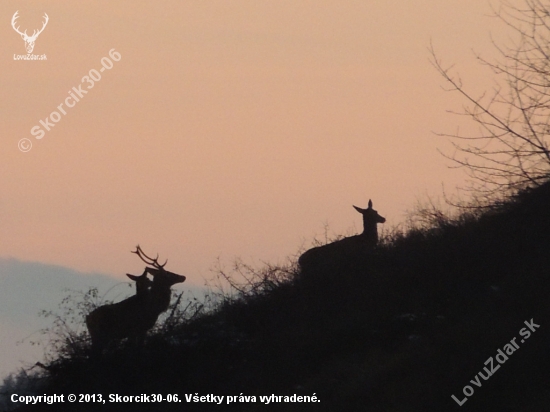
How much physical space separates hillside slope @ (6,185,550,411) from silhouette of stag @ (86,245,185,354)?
21.8 inches

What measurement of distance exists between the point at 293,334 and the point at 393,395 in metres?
3.85

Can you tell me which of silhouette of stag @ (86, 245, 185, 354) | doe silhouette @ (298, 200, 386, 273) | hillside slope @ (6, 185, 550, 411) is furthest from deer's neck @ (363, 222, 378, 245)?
silhouette of stag @ (86, 245, 185, 354)

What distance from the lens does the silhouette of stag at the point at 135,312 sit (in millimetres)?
16672

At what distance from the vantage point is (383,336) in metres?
14.9

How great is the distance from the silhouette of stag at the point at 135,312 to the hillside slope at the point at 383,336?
554 mm

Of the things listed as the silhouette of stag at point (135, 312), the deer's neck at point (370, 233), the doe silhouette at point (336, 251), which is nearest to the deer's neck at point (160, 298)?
the silhouette of stag at point (135, 312)

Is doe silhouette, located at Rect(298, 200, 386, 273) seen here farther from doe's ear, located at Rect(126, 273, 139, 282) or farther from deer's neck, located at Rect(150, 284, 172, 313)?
doe's ear, located at Rect(126, 273, 139, 282)

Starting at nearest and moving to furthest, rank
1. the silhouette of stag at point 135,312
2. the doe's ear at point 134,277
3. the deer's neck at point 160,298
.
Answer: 1. the silhouette of stag at point 135,312
2. the deer's neck at point 160,298
3. the doe's ear at point 134,277

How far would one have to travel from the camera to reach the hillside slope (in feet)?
40.6

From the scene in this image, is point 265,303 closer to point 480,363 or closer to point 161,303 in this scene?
point 161,303

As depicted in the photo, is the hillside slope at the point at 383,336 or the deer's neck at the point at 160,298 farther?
the deer's neck at the point at 160,298

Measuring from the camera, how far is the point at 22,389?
17.7 meters

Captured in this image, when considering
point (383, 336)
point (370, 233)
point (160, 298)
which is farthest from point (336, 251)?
point (383, 336)

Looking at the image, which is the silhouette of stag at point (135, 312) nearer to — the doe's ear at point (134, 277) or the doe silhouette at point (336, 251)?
the doe's ear at point (134, 277)
